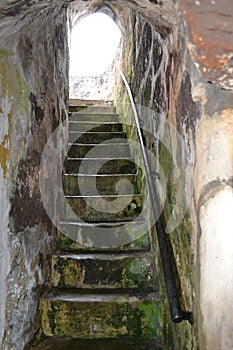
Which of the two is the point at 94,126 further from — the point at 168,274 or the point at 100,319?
the point at 168,274

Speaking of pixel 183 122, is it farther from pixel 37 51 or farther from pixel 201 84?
pixel 37 51

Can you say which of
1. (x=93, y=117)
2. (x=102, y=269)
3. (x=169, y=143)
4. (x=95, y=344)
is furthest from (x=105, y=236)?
(x=93, y=117)

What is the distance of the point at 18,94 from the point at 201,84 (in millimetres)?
819

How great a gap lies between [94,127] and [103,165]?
706mm

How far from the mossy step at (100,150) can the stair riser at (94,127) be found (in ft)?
1.21

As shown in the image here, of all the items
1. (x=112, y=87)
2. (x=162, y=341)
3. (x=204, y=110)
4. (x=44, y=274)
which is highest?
(x=112, y=87)

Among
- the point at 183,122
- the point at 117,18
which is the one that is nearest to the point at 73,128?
the point at 117,18

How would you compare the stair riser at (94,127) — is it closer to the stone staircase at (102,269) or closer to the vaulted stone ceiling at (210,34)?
the stone staircase at (102,269)

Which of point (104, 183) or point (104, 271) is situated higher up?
point (104, 183)

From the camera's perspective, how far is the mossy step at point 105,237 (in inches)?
88.6

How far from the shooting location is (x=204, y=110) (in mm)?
1077

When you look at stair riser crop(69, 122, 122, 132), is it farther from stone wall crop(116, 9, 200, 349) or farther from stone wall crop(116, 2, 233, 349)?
stone wall crop(116, 2, 233, 349)

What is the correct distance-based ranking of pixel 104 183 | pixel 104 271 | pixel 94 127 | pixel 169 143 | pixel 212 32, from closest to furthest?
pixel 212 32 → pixel 169 143 → pixel 104 271 → pixel 104 183 → pixel 94 127

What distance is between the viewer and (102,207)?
2.57 meters
